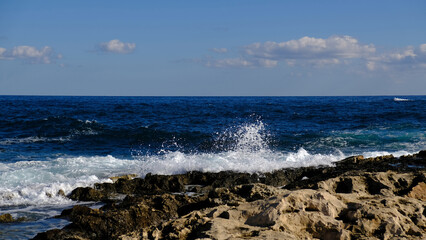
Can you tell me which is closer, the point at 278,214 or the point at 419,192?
the point at 278,214

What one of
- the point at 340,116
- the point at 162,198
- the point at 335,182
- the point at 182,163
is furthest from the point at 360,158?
the point at 340,116

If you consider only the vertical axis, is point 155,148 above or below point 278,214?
below

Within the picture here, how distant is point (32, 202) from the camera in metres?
9.35

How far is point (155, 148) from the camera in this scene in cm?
1945

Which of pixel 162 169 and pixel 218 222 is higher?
pixel 218 222

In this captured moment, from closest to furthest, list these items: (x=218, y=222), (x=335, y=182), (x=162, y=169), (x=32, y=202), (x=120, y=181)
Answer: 1. (x=218, y=222)
2. (x=335, y=182)
3. (x=32, y=202)
4. (x=120, y=181)
5. (x=162, y=169)

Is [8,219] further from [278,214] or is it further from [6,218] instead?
[278,214]

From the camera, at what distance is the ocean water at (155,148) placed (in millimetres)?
10008

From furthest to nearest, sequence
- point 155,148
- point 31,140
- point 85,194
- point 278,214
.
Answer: point 31,140, point 155,148, point 85,194, point 278,214

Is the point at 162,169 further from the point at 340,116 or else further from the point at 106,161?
the point at 340,116

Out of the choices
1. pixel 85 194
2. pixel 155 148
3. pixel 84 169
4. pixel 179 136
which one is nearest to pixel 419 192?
pixel 85 194

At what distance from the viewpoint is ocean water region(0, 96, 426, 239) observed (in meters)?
10.0

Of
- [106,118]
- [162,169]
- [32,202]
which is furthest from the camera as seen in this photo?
[106,118]

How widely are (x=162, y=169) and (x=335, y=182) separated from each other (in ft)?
21.5
